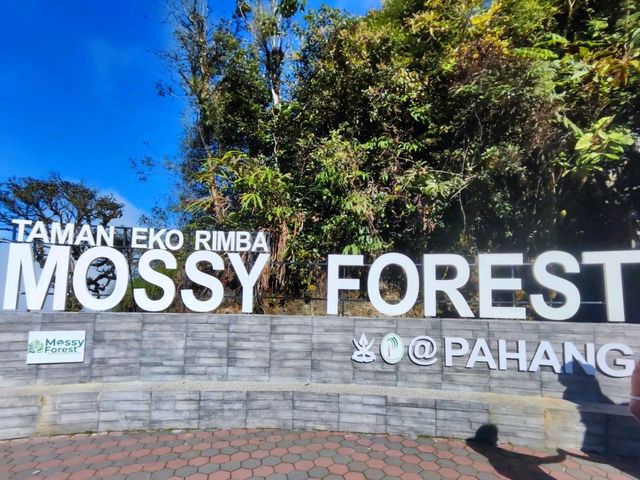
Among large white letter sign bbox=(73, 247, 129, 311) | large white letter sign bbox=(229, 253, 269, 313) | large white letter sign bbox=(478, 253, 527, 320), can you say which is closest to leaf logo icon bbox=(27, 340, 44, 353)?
large white letter sign bbox=(73, 247, 129, 311)

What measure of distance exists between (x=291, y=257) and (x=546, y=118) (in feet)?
16.7

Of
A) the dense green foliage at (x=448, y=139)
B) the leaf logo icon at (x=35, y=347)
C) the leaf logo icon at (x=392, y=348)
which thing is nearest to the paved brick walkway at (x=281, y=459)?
the leaf logo icon at (x=392, y=348)

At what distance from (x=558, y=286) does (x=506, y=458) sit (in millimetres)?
2179

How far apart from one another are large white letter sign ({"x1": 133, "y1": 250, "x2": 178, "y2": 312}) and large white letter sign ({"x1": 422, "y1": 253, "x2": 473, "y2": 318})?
12.1 feet

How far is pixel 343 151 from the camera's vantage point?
7.18 m

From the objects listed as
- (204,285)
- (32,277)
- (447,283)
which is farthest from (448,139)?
(32,277)

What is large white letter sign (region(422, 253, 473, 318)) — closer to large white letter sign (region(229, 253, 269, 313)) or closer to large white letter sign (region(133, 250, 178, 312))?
large white letter sign (region(229, 253, 269, 313))

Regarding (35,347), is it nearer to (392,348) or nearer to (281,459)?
(281,459)

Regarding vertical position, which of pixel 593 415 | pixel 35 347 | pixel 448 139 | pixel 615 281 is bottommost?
pixel 593 415

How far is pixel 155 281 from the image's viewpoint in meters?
5.37

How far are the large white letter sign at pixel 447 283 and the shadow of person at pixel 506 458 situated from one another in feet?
4.80

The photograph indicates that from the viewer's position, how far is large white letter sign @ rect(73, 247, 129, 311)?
5145mm

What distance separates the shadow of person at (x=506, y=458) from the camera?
3.54m

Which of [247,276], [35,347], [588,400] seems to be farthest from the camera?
[247,276]
